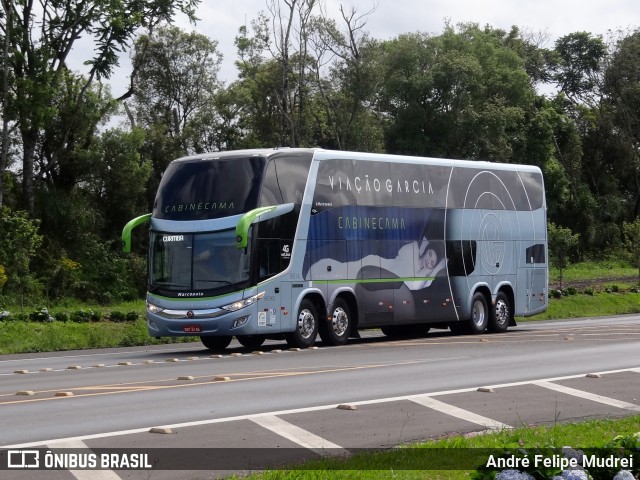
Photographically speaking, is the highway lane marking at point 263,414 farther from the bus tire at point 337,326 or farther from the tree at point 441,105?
the tree at point 441,105

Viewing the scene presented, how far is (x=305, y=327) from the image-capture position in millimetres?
25688

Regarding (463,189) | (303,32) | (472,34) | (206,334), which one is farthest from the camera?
(472,34)

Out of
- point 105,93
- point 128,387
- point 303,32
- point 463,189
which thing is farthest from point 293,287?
point 303,32

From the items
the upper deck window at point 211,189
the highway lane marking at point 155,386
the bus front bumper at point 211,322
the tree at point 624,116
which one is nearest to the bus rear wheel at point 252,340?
the bus front bumper at point 211,322

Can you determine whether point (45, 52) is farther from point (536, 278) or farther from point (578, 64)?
point (578, 64)

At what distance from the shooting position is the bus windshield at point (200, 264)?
79.6 ft

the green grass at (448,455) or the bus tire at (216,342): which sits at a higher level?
the bus tire at (216,342)

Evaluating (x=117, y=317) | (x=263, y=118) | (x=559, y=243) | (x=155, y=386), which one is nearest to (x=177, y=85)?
(x=263, y=118)

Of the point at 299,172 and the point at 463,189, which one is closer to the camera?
the point at 299,172

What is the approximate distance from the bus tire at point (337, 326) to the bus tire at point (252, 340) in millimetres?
1378

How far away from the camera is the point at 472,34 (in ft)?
239

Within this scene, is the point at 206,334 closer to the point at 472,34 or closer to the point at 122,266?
the point at 122,266

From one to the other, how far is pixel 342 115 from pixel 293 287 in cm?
3800

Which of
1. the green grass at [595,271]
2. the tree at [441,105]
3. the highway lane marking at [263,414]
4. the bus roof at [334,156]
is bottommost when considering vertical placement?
the highway lane marking at [263,414]
